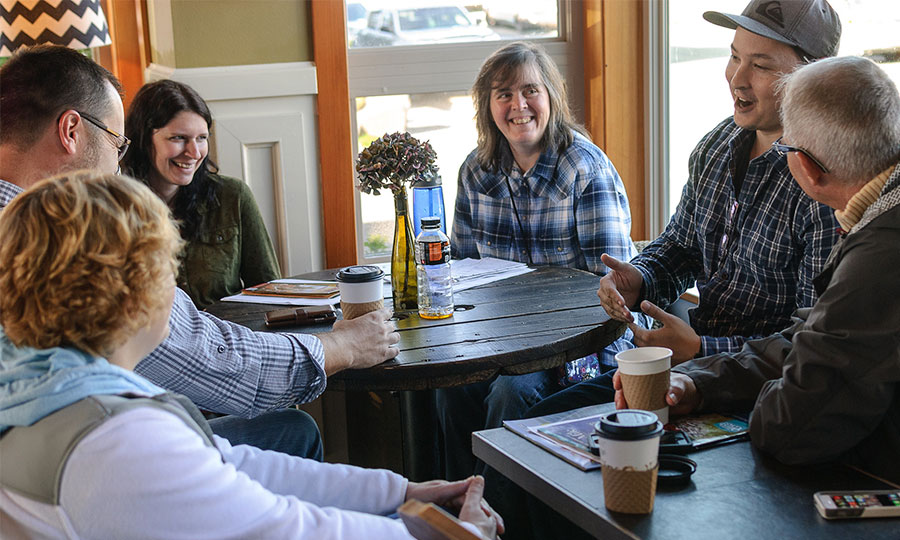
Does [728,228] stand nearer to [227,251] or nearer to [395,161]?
[395,161]

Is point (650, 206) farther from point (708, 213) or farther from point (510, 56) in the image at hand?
point (708, 213)

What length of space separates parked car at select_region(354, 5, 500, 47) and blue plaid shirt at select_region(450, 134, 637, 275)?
99 centimetres

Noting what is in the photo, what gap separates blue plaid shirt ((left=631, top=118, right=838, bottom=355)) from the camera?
1.96 meters

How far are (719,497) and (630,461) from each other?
15 cm

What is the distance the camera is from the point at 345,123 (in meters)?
3.57

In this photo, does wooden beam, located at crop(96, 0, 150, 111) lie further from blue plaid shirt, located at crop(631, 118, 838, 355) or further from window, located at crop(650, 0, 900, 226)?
blue plaid shirt, located at crop(631, 118, 838, 355)

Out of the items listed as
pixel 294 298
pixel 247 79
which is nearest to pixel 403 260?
pixel 294 298

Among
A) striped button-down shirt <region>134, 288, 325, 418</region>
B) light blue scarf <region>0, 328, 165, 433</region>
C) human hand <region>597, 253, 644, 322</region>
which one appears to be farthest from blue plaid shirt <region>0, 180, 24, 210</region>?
human hand <region>597, 253, 644, 322</region>

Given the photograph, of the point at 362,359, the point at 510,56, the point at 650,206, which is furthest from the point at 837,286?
the point at 650,206

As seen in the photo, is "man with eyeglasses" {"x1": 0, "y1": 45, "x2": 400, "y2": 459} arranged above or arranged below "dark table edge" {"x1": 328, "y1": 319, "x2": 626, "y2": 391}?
above

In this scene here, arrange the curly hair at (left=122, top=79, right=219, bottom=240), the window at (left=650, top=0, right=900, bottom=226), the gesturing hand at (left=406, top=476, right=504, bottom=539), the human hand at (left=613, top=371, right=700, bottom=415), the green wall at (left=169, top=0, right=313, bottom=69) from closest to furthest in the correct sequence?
the gesturing hand at (left=406, top=476, right=504, bottom=539), the human hand at (left=613, top=371, right=700, bottom=415), the curly hair at (left=122, top=79, right=219, bottom=240), the window at (left=650, top=0, right=900, bottom=226), the green wall at (left=169, top=0, right=313, bottom=69)

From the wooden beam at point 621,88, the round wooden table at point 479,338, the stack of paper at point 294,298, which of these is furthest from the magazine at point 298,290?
the wooden beam at point 621,88

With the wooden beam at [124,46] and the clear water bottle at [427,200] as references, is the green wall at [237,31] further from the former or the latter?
the clear water bottle at [427,200]

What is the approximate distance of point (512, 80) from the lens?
289cm
